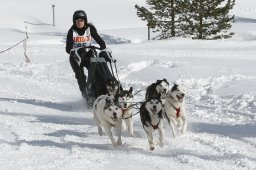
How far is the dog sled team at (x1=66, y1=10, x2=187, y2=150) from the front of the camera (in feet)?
20.6

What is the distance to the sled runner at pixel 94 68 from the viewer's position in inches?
337

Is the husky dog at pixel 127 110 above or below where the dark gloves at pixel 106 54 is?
below

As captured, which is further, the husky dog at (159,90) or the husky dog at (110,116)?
the husky dog at (159,90)

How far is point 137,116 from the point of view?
27.7 ft

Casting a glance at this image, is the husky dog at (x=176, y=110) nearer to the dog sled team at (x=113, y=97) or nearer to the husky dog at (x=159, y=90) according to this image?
the dog sled team at (x=113, y=97)

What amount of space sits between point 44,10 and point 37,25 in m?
5.36

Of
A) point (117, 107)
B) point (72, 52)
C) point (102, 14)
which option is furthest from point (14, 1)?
point (117, 107)

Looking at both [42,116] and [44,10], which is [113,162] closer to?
[42,116]

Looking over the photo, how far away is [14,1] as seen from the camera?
4534cm

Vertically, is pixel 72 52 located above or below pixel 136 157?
above

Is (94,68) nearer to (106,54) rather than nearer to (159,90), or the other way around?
(106,54)

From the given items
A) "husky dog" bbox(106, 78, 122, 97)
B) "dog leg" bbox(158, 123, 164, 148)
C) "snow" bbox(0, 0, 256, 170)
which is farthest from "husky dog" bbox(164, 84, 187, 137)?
"husky dog" bbox(106, 78, 122, 97)

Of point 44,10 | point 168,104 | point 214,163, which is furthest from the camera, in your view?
point 44,10

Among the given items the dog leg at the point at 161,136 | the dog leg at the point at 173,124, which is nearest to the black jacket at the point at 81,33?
the dog leg at the point at 173,124
